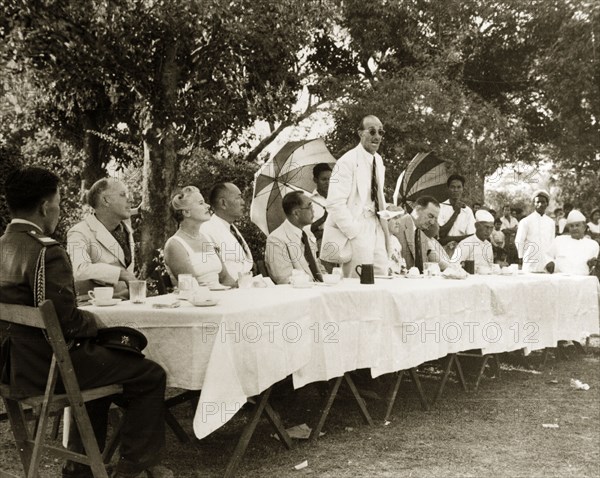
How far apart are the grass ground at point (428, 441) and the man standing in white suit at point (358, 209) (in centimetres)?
122

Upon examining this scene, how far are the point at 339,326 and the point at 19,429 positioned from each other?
6.70ft

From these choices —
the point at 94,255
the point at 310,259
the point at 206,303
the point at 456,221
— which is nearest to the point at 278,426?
the point at 206,303

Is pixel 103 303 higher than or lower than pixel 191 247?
lower

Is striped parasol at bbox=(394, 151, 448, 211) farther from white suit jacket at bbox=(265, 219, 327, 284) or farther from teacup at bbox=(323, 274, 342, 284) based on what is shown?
teacup at bbox=(323, 274, 342, 284)

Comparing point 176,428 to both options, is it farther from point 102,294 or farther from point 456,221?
point 456,221

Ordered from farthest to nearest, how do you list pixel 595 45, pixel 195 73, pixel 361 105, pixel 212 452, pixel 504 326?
pixel 595 45, pixel 361 105, pixel 195 73, pixel 504 326, pixel 212 452

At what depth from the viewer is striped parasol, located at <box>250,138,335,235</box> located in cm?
762

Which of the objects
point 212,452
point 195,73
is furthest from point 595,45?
point 212,452

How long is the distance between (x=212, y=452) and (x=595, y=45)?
627 inches

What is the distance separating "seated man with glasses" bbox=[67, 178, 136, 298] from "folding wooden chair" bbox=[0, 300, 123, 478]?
4.01 ft

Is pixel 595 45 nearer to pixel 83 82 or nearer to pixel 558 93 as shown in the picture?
pixel 558 93

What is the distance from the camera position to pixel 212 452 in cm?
413

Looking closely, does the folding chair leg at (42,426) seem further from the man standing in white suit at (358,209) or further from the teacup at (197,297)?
the man standing in white suit at (358,209)

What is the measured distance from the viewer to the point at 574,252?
8383 millimetres
